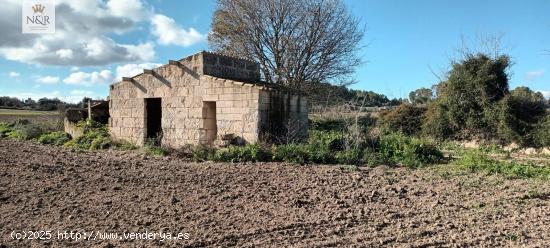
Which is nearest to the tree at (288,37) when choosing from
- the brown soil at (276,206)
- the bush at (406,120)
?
the bush at (406,120)

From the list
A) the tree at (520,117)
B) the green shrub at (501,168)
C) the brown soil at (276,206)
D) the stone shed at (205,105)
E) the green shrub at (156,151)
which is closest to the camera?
the brown soil at (276,206)

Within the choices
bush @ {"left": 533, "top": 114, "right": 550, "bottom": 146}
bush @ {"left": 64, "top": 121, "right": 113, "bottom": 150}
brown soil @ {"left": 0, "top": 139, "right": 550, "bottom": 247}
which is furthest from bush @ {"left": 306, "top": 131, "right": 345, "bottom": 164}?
bush @ {"left": 533, "top": 114, "right": 550, "bottom": 146}

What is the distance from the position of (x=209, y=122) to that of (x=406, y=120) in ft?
38.2

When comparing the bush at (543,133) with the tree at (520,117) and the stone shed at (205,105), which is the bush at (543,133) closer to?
the tree at (520,117)

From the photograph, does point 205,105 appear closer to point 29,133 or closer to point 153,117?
point 153,117

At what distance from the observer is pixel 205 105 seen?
13.6m

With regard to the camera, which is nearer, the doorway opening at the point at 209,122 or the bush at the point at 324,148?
the bush at the point at 324,148

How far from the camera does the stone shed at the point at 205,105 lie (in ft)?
40.8

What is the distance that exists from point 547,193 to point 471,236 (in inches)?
129

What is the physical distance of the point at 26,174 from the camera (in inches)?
339

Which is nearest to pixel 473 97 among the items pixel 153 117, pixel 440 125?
pixel 440 125

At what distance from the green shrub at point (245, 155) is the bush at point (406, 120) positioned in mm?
12331

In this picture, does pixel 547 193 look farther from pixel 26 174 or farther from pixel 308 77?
pixel 308 77

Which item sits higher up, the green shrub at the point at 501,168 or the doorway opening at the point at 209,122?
the doorway opening at the point at 209,122
